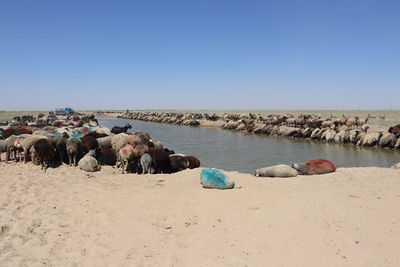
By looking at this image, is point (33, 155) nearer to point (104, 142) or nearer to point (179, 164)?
point (104, 142)

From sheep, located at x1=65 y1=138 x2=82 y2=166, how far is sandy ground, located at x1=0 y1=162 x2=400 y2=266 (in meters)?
2.27

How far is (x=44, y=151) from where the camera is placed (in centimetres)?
1159

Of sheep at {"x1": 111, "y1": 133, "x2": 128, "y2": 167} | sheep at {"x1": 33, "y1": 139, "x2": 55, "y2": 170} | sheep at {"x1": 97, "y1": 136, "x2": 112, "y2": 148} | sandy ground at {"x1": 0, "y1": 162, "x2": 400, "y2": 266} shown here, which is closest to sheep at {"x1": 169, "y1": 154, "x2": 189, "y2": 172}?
sandy ground at {"x1": 0, "y1": 162, "x2": 400, "y2": 266}

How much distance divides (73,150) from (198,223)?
26.5 ft

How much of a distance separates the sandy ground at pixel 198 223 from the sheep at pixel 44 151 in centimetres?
188

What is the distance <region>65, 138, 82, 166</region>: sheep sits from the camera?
12070 millimetres

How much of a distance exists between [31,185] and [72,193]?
181 cm

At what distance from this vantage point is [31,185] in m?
8.92

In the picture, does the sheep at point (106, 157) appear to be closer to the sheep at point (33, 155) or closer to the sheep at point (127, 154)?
the sheep at point (127, 154)

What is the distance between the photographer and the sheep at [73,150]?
1207 centimetres

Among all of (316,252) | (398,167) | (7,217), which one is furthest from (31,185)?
(398,167)

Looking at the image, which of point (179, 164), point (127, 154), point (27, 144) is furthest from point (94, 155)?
point (179, 164)

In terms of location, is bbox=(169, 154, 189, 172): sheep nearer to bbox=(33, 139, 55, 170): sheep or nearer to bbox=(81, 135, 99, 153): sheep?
bbox=(81, 135, 99, 153): sheep

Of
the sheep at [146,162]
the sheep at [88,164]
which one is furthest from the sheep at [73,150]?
the sheep at [146,162]
